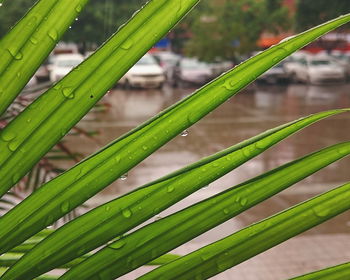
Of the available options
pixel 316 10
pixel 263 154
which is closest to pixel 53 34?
pixel 263 154

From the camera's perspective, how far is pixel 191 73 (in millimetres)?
21234

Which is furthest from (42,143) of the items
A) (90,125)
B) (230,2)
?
(230,2)

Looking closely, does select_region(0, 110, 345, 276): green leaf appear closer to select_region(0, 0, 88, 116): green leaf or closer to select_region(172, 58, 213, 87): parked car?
select_region(0, 0, 88, 116): green leaf

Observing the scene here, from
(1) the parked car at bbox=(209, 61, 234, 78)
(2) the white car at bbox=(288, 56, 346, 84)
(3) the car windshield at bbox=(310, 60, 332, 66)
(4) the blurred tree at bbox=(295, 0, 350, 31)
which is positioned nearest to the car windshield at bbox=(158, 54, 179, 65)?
(1) the parked car at bbox=(209, 61, 234, 78)

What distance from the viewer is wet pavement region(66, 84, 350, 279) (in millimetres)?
5445

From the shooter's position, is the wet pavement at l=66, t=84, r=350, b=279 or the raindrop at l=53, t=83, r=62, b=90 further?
the wet pavement at l=66, t=84, r=350, b=279

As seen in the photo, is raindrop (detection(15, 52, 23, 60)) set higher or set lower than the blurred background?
lower

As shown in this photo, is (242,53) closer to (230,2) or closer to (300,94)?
(300,94)

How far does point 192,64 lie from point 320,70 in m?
4.79

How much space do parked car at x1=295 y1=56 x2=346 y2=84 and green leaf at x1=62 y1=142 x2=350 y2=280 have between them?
2161 centimetres

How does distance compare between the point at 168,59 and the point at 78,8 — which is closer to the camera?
the point at 78,8

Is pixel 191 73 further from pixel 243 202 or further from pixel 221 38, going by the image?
pixel 243 202

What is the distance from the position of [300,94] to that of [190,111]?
1917 cm

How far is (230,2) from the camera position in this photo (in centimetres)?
2675
